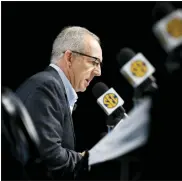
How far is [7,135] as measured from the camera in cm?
99

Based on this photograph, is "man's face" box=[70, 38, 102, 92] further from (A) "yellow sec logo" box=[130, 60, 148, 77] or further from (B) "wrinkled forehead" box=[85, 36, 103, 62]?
(A) "yellow sec logo" box=[130, 60, 148, 77]

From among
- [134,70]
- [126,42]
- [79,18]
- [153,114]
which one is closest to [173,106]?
[153,114]

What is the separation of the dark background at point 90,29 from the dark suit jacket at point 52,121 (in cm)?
65

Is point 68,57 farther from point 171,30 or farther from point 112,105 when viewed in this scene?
point 171,30

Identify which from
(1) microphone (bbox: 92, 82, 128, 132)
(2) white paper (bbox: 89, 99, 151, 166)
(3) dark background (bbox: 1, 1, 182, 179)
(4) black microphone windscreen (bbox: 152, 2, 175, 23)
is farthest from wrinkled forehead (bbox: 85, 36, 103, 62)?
(2) white paper (bbox: 89, 99, 151, 166)

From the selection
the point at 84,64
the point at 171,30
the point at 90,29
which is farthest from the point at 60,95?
the point at 90,29

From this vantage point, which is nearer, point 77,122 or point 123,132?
point 123,132

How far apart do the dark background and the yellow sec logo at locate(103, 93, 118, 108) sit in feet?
2.06

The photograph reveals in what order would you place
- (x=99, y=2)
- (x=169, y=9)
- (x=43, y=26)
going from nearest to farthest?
(x=169, y=9) → (x=99, y=2) → (x=43, y=26)

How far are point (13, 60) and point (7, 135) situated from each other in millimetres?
1550

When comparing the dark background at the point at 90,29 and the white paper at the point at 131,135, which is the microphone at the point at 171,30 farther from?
the dark background at the point at 90,29

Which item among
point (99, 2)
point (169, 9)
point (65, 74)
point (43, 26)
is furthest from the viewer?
point (43, 26)

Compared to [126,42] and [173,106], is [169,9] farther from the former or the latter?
[126,42]

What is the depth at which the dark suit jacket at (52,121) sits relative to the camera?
4.39 ft
